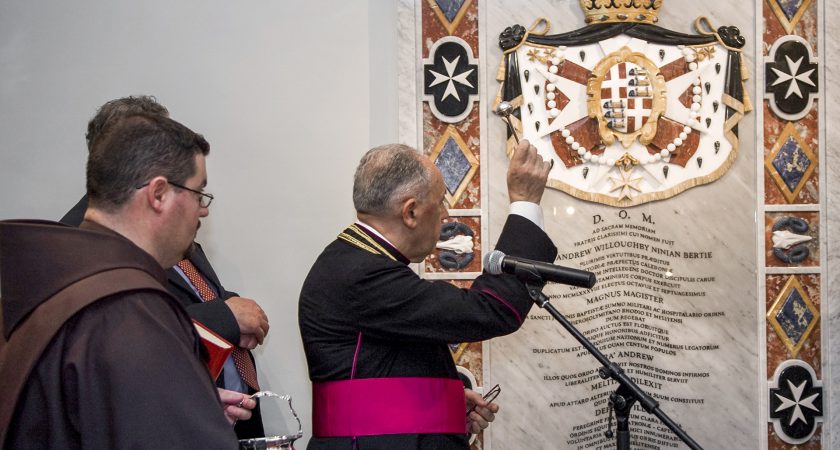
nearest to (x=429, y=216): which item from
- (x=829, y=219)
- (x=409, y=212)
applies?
(x=409, y=212)

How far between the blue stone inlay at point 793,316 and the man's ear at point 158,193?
120 inches

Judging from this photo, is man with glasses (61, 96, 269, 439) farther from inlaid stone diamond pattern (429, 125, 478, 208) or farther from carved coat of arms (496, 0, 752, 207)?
carved coat of arms (496, 0, 752, 207)

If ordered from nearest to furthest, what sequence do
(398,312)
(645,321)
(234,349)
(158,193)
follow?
(158,193)
(398,312)
(234,349)
(645,321)

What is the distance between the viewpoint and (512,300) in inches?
98.0

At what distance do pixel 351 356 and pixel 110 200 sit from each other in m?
0.95

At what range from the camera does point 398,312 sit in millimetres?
2449

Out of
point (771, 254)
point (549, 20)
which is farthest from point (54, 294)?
point (771, 254)

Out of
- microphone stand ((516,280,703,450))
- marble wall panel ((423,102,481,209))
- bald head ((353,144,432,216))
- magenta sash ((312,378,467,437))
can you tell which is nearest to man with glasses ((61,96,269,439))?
magenta sash ((312,378,467,437))

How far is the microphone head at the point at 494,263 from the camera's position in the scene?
2488 millimetres

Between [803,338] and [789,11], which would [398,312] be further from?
[789,11]

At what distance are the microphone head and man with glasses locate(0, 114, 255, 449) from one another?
0.98m

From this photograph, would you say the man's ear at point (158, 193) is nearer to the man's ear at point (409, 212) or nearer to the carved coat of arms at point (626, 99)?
the man's ear at point (409, 212)

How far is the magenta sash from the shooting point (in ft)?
8.25

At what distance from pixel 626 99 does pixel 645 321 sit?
0.99 m
